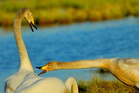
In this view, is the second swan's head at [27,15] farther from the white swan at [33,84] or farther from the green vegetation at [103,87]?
the green vegetation at [103,87]

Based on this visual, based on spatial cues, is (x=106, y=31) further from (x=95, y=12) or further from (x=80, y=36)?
(x=95, y=12)

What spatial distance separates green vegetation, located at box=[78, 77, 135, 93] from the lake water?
1.00 meters

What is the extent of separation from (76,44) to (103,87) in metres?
9.26

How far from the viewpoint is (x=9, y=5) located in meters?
30.0

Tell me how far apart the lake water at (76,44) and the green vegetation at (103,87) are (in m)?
1.00

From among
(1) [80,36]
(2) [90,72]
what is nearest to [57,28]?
(1) [80,36]

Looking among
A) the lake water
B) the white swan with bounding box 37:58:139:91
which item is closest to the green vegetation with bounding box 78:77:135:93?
the white swan with bounding box 37:58:139:91

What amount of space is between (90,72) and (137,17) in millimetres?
13950

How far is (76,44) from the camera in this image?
57.1ft

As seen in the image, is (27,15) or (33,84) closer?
(33,84)

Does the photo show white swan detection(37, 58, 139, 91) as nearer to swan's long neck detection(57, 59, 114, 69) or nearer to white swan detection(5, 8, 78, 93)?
swan's long neck detection(57, 59, 114, 69)

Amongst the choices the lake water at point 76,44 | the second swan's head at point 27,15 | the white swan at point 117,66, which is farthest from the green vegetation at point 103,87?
the second swan's head at point 27,15

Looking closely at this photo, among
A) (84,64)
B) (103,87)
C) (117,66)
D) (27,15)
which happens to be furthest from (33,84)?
(103,87)

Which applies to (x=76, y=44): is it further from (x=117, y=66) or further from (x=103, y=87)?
(x=117, y=66)
